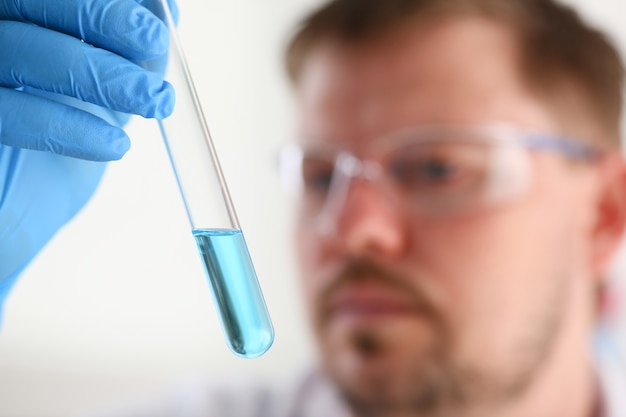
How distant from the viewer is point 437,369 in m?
1.55

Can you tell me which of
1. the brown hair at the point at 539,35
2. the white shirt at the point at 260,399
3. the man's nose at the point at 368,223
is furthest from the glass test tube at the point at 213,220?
the white shirt at the point at 260,399

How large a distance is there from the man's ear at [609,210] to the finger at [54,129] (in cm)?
125

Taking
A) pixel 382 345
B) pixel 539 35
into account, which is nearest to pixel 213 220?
pixel 382 345

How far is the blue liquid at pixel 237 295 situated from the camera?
27.2 inches

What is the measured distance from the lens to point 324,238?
5.27ft

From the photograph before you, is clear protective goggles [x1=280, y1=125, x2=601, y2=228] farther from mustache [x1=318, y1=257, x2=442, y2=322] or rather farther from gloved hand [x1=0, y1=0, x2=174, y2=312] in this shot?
gloved hand [x1=0, y1=0, x2=174, y2=312]

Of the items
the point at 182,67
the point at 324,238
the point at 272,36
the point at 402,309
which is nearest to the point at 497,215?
the point at 402,309

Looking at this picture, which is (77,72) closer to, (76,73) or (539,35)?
(76,73)

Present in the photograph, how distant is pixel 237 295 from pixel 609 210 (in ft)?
4.23

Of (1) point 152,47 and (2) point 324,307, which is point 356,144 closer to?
(2) point 324,307

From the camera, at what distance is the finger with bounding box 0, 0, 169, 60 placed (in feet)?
2.56

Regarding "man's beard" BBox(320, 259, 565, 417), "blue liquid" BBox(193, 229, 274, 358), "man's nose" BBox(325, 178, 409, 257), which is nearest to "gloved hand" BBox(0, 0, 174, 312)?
"blue liquid" BBox(193, 229, 274, 358)

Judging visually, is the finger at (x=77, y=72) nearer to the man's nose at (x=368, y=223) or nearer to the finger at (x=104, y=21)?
the finger at (x=104, y=21)

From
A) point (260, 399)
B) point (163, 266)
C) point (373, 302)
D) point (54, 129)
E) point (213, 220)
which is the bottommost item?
point (260, 399)
